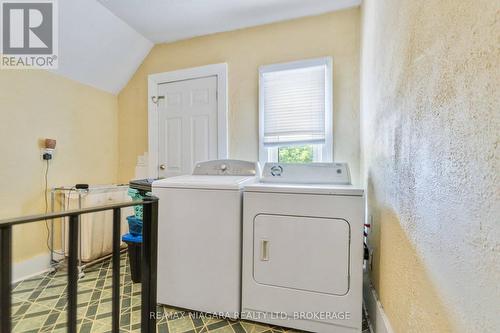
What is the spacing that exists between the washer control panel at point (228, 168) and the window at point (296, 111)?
15.8 inches

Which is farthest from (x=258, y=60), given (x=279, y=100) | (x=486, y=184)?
(x=486, y=184)

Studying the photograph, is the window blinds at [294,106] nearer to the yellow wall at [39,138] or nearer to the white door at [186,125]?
the white door at [186,125]

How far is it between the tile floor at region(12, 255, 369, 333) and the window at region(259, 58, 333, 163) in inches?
59.5

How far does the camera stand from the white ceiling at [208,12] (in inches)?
89.7

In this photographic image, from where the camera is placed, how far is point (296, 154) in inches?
99.3

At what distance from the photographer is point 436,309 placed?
708mm

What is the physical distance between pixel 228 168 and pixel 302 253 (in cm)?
105

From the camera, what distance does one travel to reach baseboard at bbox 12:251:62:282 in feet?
7.19

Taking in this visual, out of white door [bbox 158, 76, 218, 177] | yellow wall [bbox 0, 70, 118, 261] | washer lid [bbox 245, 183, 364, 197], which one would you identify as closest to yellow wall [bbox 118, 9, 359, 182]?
white door [bbox 158, 76, 218, 177]

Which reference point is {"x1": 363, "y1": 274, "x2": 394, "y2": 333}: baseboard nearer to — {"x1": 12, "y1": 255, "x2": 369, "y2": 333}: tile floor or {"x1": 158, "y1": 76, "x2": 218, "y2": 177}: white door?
{"x1": 12, "y1": 255, "x2": 369, "y2": 333}: tile floor

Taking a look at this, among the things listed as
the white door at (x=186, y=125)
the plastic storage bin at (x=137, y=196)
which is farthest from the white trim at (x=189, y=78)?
the plastic storage bin at (x=137, y=196)

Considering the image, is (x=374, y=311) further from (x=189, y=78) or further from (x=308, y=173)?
(x=189, y=78)

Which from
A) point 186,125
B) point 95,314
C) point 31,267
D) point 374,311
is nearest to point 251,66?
point 186,125

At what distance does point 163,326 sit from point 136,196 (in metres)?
1.02
